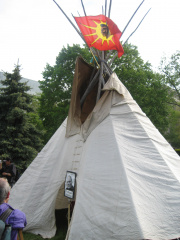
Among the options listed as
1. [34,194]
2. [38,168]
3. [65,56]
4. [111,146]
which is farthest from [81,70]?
[65,56]

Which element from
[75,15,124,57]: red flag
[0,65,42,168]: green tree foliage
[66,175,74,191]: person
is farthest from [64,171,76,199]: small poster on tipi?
[0,65,42,168]: green tree foliage

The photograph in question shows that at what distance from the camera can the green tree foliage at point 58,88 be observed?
53.8 ft

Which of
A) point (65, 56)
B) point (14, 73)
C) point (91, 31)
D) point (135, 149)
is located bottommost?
point (135, 149)

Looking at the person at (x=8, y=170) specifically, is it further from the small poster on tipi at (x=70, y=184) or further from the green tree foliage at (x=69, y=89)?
the green tree foliage at (x=69, y=89)

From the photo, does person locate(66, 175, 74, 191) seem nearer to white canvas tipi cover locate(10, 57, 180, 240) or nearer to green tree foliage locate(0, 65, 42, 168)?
white canvas tipi cover locate(10, 57, 180, 240)

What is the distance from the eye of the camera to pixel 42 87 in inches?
698

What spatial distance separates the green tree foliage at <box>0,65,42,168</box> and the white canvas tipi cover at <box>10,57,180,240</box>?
6.36 m

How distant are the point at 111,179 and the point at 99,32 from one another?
11.3 ft

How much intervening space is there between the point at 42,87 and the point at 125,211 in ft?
52.0

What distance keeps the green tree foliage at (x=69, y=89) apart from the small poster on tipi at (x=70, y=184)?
11.7 m

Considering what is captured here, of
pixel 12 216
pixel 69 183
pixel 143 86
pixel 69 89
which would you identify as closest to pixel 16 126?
pixel 69 89

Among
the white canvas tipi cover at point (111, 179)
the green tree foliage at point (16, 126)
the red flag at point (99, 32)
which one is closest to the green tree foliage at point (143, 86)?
the green tree foliage at point (16, 126)

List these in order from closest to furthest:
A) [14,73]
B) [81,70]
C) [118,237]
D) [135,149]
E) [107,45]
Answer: [118,237], [135,149], [107,45], [81,70], [14,73]

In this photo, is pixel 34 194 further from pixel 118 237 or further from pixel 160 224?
pixel 160 224
